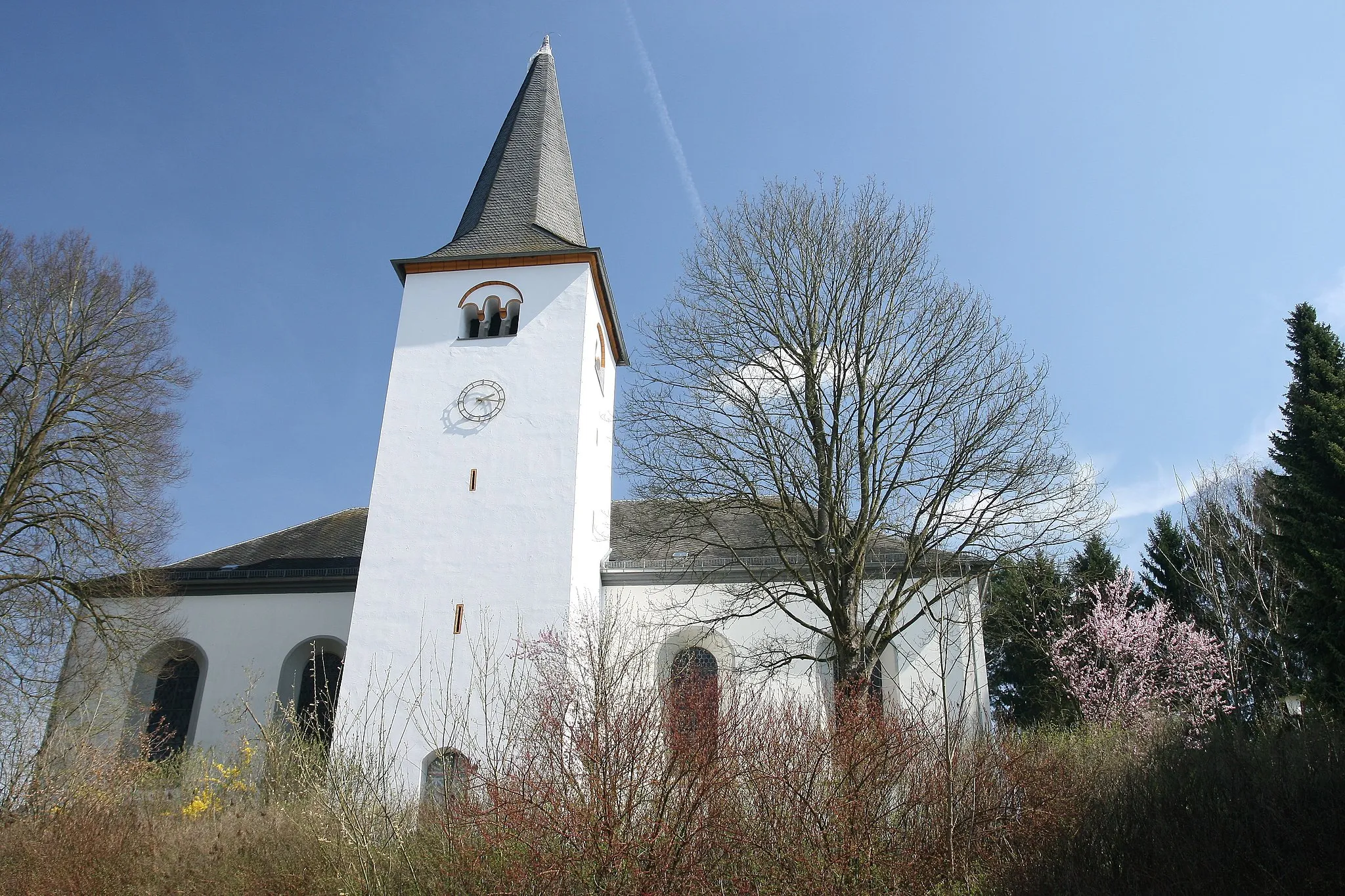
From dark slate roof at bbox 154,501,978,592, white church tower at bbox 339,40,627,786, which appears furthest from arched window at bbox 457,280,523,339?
dark slate roof at bbox 154,501,978,592

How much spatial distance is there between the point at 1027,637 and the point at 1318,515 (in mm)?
9555

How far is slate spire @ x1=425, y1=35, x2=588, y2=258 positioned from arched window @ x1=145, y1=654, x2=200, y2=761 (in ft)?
32.0

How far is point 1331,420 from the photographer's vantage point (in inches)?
503

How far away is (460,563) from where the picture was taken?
617 inches

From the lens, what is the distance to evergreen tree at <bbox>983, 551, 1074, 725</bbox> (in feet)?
39.4

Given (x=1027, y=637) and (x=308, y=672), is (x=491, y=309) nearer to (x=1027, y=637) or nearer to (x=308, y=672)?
(x=308, y=672)

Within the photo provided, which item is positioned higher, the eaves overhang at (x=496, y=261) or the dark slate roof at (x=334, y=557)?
the eaves overhang at (x=496, y=261)

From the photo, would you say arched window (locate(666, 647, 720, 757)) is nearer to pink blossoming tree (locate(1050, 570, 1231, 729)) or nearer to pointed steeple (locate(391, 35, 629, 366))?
pointed steeple (locate(391, 35, 629, 366))

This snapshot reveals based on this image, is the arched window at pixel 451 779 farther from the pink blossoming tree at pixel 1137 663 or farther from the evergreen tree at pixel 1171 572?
the evergreen tree at pixel 1171 572

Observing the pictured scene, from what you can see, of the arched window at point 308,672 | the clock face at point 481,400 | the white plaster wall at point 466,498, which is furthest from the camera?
the clock face at point 481,400

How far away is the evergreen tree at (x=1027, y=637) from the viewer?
1202cm

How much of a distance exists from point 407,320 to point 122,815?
418 inches

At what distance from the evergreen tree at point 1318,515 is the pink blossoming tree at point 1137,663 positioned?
18.7 feet

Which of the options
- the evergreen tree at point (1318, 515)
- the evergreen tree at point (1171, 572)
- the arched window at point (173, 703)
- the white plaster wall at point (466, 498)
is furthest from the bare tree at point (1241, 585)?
the arched window at point (173, 703)
